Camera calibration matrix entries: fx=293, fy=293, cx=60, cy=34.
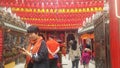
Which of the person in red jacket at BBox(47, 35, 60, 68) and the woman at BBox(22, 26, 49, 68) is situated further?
the person in red jacket at BBox(47, 35, 60, 68)

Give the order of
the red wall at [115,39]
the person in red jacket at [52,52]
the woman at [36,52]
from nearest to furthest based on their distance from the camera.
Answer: the red wall at [115,39] → the woman at [36,52] → the person in red jacket at [52,52]

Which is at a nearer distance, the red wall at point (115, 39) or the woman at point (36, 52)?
the red wall at point (115, 39)

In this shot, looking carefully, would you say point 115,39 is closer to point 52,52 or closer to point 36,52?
point 36,52

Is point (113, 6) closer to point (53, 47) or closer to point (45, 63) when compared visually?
point (45, 63)

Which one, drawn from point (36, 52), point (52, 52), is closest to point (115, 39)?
point (36, 52)

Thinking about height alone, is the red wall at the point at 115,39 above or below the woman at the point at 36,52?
above

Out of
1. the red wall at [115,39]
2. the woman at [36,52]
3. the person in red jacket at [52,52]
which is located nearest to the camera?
the red wall at [115,39]

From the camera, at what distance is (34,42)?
5047mm

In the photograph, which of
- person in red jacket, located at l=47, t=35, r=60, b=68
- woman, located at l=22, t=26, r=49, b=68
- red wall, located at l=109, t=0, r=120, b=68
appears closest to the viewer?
red wall, located at l=109, t=0, r=120, b=68

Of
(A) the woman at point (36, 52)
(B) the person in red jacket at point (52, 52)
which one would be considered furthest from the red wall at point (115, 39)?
(B) the person in red jacket at point (52, 52)

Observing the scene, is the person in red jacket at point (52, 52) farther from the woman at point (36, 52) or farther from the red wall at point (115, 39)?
the red wall at point (115, 39)

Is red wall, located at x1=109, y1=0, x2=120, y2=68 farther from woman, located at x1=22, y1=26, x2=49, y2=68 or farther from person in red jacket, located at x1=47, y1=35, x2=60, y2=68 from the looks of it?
person in red jacket, located at x1=47, y1=35, x2=60, y2=68

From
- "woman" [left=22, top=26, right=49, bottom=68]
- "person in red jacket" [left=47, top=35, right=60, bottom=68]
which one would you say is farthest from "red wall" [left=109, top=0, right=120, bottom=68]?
"person in red jacket" [left=47, top=35, right=60, bottom=68]

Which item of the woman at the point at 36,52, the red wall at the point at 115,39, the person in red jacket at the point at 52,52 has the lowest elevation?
the person in red jacket at the point at 52,52
